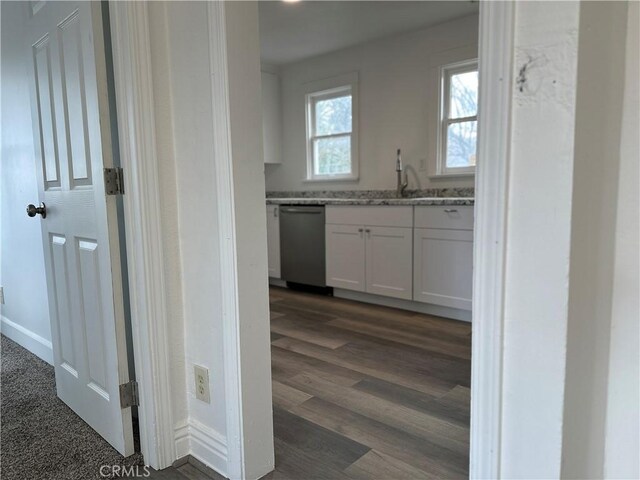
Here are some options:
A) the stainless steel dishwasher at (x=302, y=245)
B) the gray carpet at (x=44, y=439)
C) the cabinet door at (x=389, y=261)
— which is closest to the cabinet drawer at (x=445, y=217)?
the cabinet door at (x=389, y=261)

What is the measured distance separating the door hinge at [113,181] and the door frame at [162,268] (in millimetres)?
40

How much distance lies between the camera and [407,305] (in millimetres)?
3486

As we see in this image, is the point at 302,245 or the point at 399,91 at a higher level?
the point at 399,91

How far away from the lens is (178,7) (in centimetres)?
137

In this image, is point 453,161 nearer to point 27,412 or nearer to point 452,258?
point 452,258

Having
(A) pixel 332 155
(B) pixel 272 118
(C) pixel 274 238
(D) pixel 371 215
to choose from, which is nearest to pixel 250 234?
(D) pixel 371 215

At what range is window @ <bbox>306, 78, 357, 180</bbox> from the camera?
4.45 meters

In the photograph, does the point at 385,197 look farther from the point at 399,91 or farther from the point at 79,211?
the point at 79,211

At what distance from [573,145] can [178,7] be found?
4.16 feet

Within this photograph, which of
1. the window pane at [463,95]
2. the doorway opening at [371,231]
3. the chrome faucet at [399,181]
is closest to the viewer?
the doorway opening at [371,231]

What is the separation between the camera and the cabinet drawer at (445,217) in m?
2.99

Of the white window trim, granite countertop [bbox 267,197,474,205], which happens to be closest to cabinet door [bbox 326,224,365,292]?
granite countertop [bbox 267,197,474,205]

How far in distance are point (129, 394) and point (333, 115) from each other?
12.3 ft

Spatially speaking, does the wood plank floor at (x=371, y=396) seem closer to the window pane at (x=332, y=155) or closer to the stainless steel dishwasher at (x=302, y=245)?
the stainless steel dishwasher at (x=302, y=245)
